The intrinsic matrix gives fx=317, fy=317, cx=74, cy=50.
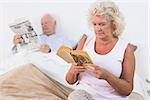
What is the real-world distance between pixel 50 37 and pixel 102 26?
952mm

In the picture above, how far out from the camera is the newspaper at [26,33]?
2.14 metres

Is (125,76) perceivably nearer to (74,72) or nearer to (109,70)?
(109,70)

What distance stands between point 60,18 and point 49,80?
71cm

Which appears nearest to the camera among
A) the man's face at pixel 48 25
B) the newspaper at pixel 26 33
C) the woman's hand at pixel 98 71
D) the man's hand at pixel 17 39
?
the woman's hand at pixel 98 71

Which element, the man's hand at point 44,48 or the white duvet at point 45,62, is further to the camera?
the man's hand at point 44,48

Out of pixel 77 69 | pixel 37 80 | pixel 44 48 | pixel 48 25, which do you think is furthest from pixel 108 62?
pixel 48 25

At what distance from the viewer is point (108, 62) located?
1.64 meters

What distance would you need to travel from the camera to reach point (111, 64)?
1631 mm

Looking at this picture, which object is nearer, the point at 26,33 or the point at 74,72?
the point at 74,72

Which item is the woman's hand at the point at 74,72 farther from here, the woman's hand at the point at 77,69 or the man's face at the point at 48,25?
the man's face at the point at 48,25

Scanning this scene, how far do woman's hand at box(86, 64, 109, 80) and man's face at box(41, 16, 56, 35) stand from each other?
3.50ft

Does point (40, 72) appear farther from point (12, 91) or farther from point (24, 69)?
point (12, 91)

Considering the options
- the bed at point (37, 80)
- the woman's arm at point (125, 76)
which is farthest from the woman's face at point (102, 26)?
the bed at point (37, 80)

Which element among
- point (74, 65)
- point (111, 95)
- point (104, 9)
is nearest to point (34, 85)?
point (74, 65)
